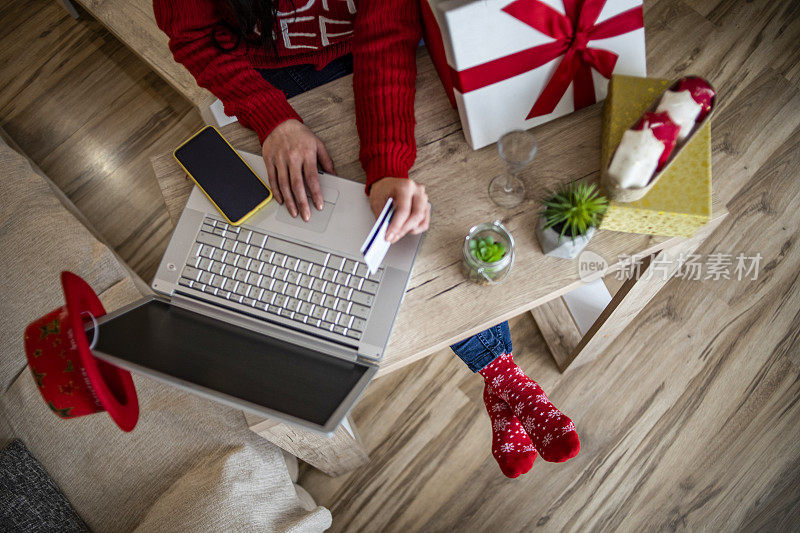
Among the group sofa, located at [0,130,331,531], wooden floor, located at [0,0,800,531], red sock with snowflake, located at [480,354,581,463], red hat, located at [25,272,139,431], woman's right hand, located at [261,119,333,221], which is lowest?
wooden floor, located at [0,0,800,531]

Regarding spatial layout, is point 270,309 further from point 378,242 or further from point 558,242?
point 558,242

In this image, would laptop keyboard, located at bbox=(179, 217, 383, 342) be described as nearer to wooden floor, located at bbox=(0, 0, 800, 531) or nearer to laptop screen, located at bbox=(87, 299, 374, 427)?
laptop screen, located at bbox=(87, 299, 374, 427)

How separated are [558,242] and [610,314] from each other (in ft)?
1.46

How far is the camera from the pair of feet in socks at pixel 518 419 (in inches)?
44.9

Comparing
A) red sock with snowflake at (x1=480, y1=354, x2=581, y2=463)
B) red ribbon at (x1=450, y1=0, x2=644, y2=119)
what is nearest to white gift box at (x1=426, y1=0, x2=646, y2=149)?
red ribbon at (x1=450, y1=0, x2=644, y2=119)

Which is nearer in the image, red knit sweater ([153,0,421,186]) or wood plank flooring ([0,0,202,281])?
red knit sweater ([153,0,421,186])

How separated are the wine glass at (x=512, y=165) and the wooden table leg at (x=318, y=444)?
50 centimetres

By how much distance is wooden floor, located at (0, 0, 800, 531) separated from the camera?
143 cm

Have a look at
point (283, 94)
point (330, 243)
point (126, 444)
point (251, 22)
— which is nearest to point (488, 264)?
point (330, 243)

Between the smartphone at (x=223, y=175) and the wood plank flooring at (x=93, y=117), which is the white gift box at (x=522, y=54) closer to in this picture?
the smartphone at (x=223, y=175)

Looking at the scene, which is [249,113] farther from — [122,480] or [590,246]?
[122,480]

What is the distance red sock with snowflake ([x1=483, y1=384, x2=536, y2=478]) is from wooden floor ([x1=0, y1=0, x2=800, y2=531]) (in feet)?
0.78

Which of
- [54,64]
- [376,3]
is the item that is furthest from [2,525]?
[54,64]

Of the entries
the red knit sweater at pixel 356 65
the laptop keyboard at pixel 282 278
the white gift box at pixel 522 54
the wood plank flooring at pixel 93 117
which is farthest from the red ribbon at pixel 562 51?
the wood plank flooring at pixel 93 117
